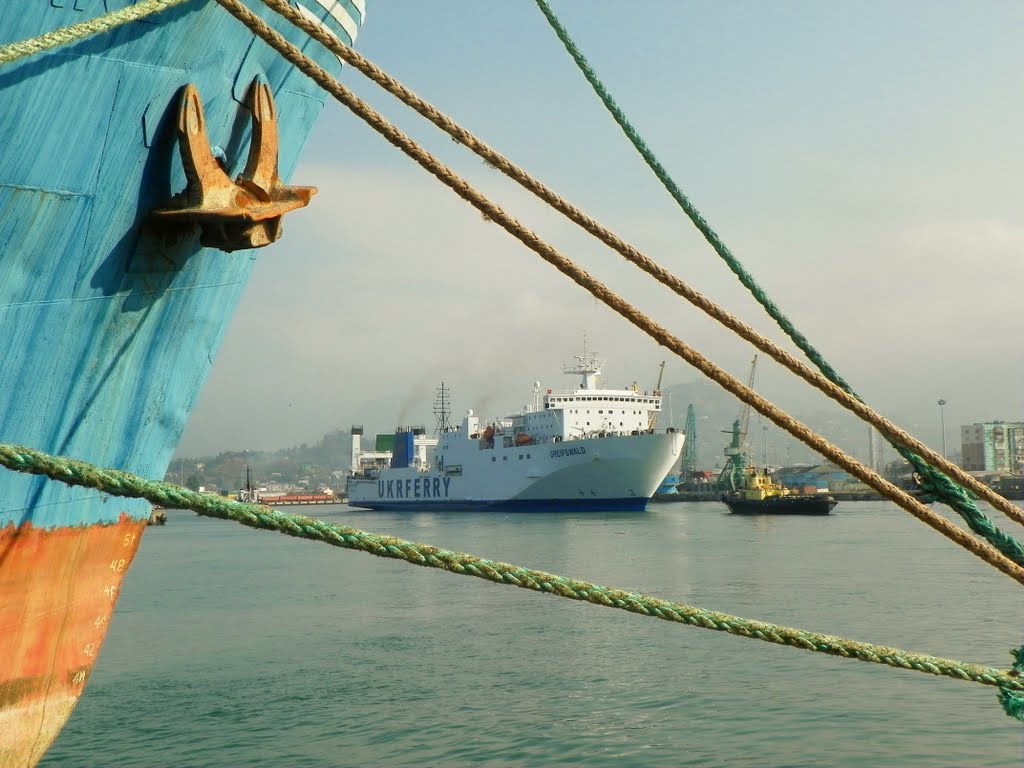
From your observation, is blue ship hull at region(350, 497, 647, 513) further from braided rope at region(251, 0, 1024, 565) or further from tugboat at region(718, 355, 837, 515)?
braided rope at region(251, 0, 1024, 565)

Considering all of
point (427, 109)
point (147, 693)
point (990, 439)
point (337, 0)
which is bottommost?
point (147, 693)

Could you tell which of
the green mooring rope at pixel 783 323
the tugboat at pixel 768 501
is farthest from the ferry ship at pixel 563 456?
the green mooring rope at pixel 783 323

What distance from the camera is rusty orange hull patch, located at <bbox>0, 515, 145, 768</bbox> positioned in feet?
13.9

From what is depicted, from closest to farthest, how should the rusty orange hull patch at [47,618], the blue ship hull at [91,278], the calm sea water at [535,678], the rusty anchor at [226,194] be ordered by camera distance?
the blue ship hull at [91,278] < the rusty anchor at [226,194] < the rusty orange hull patch at [47,618] < the calm sea water at [535,678]

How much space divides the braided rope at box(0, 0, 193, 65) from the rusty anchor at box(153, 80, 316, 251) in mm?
505

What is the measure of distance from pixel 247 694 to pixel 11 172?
26.7ft

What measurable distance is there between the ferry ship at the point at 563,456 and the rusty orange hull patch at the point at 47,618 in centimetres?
4565

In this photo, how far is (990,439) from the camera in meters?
126

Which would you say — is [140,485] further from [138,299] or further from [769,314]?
[769,314]

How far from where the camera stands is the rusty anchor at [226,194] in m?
4.00

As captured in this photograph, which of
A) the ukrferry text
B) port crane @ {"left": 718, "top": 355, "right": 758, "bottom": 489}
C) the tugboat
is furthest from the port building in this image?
the ukrferry text

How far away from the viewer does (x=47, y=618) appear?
454cm

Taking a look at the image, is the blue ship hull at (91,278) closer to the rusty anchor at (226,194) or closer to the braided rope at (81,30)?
the rusty anchor at (226,194)

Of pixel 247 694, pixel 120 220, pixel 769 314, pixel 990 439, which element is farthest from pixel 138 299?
pixel 990 439
